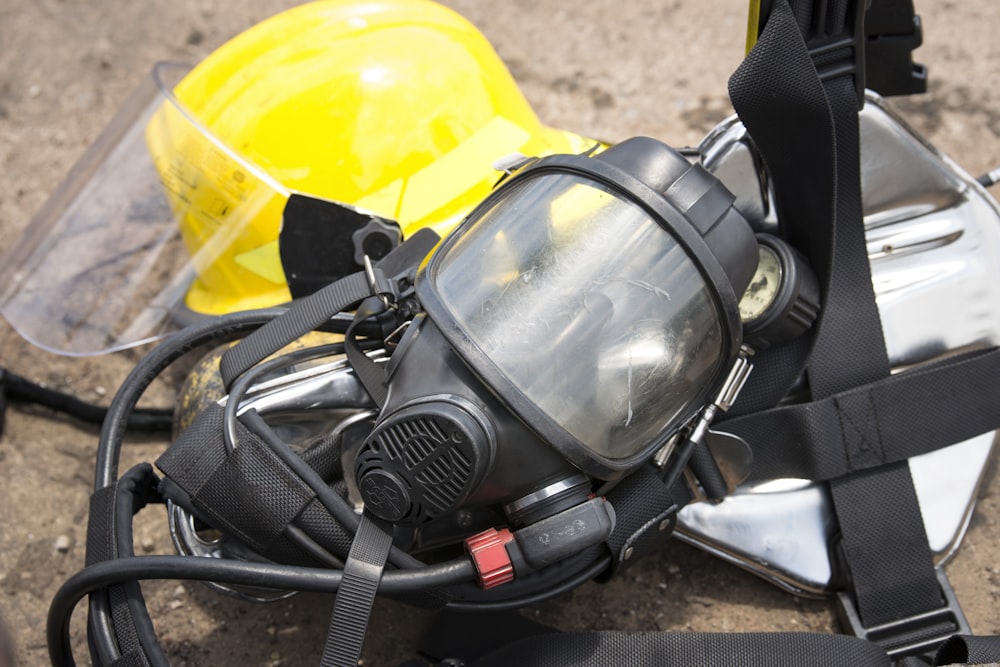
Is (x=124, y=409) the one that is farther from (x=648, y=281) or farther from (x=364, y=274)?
(x=648, y=281)

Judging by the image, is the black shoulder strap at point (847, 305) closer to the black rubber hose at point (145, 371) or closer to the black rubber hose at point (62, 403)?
the black rubber hose at point (145, 371)

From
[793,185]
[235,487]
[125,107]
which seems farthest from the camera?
[125,107]

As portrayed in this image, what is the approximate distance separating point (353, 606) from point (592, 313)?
500mm

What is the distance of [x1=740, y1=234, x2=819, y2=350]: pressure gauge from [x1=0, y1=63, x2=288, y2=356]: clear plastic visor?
1.10 meters

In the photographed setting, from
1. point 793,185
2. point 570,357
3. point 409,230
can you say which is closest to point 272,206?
point 409,230

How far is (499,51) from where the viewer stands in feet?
9.29

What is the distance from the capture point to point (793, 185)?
1.50m

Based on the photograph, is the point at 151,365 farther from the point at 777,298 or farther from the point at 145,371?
the point at 777,298

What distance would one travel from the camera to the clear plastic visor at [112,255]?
1986 millimetres

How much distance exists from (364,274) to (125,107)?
3.18 feet

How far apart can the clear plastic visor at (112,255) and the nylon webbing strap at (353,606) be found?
91 centimetres

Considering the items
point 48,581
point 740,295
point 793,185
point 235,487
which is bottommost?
point 48,581

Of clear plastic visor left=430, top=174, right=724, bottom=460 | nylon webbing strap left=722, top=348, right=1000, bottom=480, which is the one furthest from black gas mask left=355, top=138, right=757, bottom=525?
nylon webbing strap left=722, top=348, right=1000, bottom=480

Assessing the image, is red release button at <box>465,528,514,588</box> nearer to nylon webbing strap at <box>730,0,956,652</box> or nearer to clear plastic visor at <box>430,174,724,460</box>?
clear plastic visor at <box>430,174,724,460</box>
